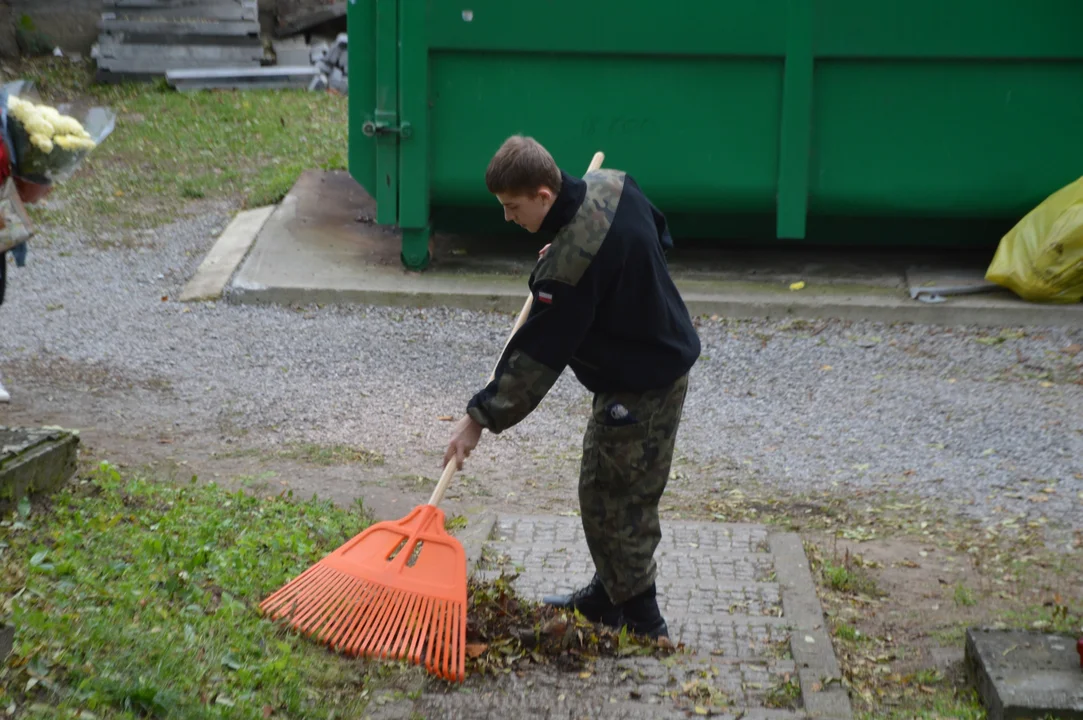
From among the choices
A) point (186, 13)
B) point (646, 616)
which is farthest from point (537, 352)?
point (186, 13)

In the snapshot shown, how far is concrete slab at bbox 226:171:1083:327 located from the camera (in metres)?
7.80

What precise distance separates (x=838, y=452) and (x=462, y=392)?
2.04 meters

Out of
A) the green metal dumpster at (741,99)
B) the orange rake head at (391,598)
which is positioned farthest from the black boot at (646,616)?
the green metal dumpster at (741,99)

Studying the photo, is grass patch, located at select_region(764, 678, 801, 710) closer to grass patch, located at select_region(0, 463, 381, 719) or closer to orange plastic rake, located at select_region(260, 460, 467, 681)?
orange plastic rake, located at select_region(260, 460, 467, 681)

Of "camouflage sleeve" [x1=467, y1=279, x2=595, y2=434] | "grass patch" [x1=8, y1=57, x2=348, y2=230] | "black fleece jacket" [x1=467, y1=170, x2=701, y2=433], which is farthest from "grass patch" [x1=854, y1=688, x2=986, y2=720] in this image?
"grass patch" [x1=8, y1=57, x2=348, y2=230]

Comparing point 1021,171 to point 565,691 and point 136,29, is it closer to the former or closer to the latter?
point 565,691

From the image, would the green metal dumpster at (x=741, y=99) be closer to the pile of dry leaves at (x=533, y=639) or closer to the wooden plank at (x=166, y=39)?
the pile of dry leaves at (x=533, y=639)

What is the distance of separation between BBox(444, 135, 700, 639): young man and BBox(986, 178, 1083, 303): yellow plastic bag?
4.87 m

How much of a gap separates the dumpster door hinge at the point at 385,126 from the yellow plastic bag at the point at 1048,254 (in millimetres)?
3966

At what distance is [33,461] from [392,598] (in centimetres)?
144

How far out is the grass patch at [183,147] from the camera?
32.7 ft

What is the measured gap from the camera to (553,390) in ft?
21.7

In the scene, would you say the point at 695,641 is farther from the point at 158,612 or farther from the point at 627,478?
the point at 158,612

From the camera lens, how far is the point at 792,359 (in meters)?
7.16
